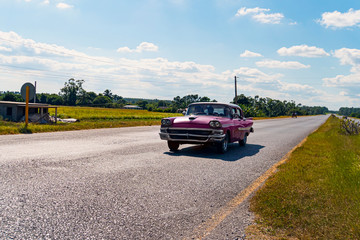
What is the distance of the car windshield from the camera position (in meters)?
9.71

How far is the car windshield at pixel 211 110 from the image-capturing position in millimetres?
9714

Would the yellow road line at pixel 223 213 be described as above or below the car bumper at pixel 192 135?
below

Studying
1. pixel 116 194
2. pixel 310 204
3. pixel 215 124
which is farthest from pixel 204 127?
pixel 310 204

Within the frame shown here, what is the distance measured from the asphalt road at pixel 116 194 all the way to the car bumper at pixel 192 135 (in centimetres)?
85

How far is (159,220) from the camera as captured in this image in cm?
346

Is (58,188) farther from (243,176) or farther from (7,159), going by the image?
(243,176)

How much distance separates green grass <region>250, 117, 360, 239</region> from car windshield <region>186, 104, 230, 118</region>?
354cm

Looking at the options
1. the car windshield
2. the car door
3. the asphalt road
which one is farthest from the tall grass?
the asphalt road

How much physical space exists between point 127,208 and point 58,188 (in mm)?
1427

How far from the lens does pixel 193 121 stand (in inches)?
345

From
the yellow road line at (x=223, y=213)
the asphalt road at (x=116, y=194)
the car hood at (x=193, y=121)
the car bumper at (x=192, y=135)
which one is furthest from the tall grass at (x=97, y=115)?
the yellow road line at (x=223, y=213)

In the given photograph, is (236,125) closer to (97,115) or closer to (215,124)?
(215,124)

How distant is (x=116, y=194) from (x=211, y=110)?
19.5 feet

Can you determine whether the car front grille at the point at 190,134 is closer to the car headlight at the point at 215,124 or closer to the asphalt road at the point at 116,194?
the car headlight at the point at 215,124
